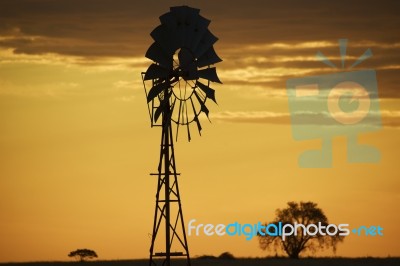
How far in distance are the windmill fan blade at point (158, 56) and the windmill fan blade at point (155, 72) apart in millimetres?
243

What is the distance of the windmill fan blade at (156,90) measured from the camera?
6328 cm

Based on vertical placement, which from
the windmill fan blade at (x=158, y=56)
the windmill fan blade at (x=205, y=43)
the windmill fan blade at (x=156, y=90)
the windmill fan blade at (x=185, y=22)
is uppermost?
the windmill fan blade at (x=185, y=22)

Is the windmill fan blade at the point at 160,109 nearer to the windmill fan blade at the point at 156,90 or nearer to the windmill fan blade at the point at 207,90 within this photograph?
the windmill fan blade at the point at 156,90

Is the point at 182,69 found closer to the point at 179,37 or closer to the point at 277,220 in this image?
the point at 179,37

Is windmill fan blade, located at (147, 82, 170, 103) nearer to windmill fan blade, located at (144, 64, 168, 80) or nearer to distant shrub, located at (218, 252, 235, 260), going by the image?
windmill fan blade, located at (144, 64, 168, 80)

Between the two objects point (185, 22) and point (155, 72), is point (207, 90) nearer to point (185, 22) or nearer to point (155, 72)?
point (155, 72)

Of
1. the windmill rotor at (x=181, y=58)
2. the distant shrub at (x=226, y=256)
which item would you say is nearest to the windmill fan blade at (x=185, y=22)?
the windmill rotor at (x=181, y=58)

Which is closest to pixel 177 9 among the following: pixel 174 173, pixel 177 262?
pixel 174 173

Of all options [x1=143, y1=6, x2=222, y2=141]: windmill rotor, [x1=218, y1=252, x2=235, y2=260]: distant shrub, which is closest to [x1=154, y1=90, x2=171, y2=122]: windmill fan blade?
[x1=143, y1=6, x2=222, y2=141]: windmill rotor

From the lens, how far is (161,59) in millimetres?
63438

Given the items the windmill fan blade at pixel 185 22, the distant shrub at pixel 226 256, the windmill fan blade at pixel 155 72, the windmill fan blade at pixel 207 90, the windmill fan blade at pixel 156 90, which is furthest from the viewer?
the distant shrub at pixel 226 256

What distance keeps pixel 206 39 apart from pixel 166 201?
8.07 metres

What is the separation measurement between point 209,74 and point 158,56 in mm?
2670

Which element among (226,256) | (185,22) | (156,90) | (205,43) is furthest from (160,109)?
(226,256)
